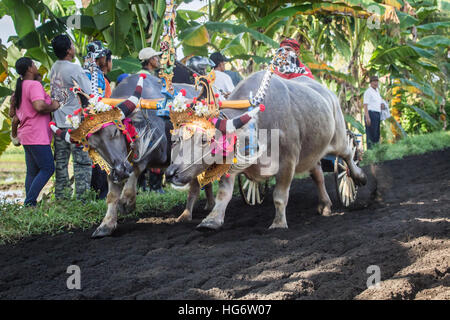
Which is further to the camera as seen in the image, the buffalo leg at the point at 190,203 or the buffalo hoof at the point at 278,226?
the buffalo leg at the point at 190,203

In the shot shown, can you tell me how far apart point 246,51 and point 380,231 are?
7.29 m

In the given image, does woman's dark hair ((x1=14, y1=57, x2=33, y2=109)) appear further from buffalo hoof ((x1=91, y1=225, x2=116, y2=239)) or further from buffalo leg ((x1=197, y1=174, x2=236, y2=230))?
buffalo leg ((x1=197, y1=174, x2=236, y2=230))

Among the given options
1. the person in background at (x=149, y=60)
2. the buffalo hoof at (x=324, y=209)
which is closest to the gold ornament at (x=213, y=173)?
the buffalo hoof at (x=324, y=209)

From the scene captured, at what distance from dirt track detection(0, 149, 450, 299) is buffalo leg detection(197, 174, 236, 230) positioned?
0.41 ft

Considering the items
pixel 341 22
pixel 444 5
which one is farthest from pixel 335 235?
pixel 444 5

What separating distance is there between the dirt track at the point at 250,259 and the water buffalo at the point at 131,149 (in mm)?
268

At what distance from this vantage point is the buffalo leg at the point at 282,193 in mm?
5637

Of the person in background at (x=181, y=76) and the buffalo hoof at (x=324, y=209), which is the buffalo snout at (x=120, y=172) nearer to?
the person in background at (x=181, y=76)

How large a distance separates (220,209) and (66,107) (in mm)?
2765

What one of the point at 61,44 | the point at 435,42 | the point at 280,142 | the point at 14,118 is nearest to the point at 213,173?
the point at 280,142

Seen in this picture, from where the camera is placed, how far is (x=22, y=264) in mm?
4492

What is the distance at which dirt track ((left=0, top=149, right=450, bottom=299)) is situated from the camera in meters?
3.48
